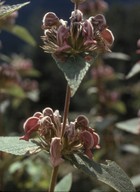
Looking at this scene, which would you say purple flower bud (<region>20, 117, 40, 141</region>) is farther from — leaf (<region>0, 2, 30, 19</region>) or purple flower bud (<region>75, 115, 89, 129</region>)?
leaf (<region>0, 2, 30, 19</region>)

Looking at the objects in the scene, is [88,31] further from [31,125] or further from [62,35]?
[31,125]

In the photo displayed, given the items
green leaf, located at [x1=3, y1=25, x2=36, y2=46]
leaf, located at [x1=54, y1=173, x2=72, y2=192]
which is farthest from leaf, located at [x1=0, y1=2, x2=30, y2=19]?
green leaf, located at [x1=3, y1=25, x2=36, y2=46]

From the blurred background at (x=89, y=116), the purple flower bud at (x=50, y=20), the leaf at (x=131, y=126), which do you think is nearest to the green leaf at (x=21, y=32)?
the blurred background at (x=89, y=116)

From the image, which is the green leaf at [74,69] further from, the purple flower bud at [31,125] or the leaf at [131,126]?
the leaf at [131,126]

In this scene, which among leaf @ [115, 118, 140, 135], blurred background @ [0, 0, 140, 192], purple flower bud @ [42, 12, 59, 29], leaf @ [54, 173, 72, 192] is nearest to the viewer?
purple flower bud @ [42, 12, 59, 29]

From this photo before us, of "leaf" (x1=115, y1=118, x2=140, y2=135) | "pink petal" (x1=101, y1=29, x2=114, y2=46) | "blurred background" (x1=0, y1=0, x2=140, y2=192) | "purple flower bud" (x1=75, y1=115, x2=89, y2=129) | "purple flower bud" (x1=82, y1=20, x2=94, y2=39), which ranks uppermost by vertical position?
"purple flower bud" (x1=82, y1=20, x2=94, y2=39)

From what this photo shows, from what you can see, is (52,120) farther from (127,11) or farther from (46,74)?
(127,11)

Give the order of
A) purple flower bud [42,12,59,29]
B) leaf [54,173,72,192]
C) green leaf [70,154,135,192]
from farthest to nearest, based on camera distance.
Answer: leaf [54,173,72,192] → purple flower bud [42,12,59,29] → green leaf [70,154,135,192]

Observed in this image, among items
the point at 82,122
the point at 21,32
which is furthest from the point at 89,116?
the point at 82,122
